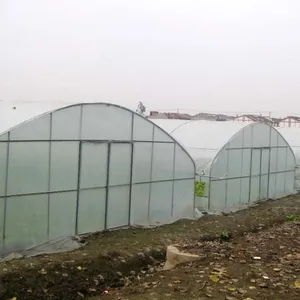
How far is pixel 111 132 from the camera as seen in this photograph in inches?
643

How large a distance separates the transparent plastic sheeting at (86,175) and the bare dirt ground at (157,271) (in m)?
1.09

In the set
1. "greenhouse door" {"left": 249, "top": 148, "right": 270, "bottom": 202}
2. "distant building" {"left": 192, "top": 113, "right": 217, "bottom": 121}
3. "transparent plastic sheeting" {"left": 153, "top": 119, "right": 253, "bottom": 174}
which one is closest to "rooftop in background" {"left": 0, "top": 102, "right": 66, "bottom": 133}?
"transparent plastic sheeting" {"left": 153, "top": 119, "right": 253, "bottom": 174}

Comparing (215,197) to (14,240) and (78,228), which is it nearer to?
(78,228)

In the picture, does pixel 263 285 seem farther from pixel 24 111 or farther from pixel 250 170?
pixel 250 170

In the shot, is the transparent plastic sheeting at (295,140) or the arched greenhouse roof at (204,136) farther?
the transparent plastic sheeting at (295,140)

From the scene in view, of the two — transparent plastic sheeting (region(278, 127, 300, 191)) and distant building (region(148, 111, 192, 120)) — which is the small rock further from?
distant building (region(148, 111, 192, 120))

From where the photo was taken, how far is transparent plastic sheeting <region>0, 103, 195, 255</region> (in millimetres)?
13695

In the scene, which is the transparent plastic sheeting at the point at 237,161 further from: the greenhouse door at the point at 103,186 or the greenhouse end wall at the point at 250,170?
the greenhouse door at the point at 103,186

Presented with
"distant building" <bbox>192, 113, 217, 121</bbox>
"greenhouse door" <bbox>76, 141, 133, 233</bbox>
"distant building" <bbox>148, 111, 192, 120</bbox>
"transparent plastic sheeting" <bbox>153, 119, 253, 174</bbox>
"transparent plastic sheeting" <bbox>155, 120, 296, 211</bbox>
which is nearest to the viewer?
"greenhouse door" <bbox>76, 141, 133, 233</bbox>

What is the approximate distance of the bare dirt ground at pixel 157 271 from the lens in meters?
9.36

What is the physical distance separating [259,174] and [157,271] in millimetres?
13424

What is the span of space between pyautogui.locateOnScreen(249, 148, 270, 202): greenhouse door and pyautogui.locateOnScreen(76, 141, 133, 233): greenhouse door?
28.8 feet

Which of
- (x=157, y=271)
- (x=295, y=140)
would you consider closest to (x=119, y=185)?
(x=157, y=271)

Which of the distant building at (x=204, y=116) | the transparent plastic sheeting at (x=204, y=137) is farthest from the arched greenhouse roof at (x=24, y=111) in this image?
the distant building at (x=204, y=116)
